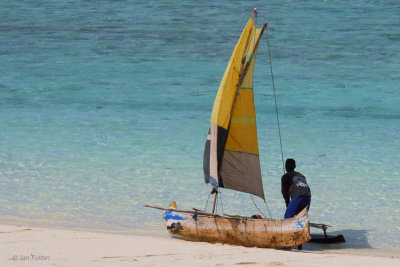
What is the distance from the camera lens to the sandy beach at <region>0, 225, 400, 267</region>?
328 inches

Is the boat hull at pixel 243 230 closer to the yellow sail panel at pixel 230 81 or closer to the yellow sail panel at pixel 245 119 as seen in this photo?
the yellow sail panel at pixel 245 119

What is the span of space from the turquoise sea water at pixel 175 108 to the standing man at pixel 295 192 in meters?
1.19

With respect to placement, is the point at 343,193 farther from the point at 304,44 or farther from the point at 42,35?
the point at 42,35

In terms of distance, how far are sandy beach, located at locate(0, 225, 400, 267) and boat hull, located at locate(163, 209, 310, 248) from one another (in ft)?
0.41

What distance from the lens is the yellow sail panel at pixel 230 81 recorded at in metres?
9.23

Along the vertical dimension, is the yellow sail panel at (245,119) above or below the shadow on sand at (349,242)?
above

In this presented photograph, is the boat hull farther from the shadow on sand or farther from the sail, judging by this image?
the shadow on sand

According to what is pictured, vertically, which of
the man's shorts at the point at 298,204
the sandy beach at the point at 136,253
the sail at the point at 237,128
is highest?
the sail at the point at 237,128

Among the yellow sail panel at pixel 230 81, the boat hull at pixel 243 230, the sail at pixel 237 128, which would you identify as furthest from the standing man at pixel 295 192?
the yellow sail panel at pixel 230 81

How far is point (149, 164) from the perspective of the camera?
47.0 ft

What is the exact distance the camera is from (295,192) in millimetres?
9344

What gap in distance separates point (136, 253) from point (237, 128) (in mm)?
2227

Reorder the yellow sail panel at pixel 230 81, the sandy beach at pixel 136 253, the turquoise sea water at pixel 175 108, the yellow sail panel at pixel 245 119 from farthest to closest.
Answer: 1. the turquoise sea water at pixel 175 108
2. the yellow sail panel at pixel 245 119
3. the yellow sail panel at pixel 230 81
4. the sandy beach at pixel 136 253

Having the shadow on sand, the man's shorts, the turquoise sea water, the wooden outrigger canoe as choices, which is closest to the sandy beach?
the wooden outrigger canoe
